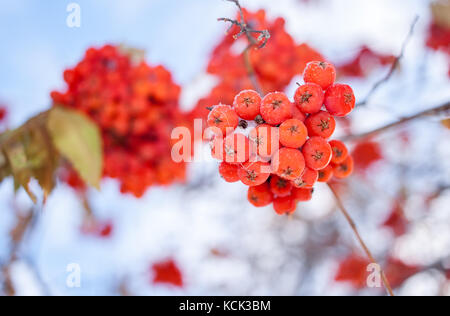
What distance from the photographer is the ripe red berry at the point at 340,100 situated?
0.86m

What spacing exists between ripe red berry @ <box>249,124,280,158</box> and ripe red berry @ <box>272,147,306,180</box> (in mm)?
18

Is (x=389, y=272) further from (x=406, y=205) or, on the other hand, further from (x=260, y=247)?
(x=260, y=247)

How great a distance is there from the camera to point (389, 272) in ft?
10.5

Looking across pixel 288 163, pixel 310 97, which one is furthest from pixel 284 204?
pixel 310 97

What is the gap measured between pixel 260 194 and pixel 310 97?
0.90 ft

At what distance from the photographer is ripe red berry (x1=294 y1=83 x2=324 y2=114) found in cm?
86

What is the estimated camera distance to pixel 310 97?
2.82 ft

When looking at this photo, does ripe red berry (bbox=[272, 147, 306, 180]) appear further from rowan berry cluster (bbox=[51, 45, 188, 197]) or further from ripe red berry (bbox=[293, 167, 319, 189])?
rowan berry cluster (bbox=[51, 45, 188, 197])

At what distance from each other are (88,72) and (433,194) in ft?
8.92

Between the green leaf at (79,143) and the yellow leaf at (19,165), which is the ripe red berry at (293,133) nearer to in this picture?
the green leaf at (79,143)

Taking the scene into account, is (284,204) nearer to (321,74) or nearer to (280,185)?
(280,185)

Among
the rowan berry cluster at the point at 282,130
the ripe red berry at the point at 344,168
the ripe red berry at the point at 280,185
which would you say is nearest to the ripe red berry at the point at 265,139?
the rowan berry cluster at the point at 282,130

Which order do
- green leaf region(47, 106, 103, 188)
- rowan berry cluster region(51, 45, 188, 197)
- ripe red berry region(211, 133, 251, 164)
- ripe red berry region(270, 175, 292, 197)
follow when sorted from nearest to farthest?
ripe red berry region(211, 133, 251, 164) → ripe red berry region(270, 175, 292, 197) → green leaf region(47, 106, 103, 188) → rowan berry cluster region(51, 45, 188, 197)

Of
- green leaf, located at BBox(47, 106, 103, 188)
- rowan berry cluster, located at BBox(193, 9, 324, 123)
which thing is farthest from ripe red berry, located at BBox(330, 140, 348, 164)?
rowan berry cluster, located at BBox(193, 9, 324, 123)
